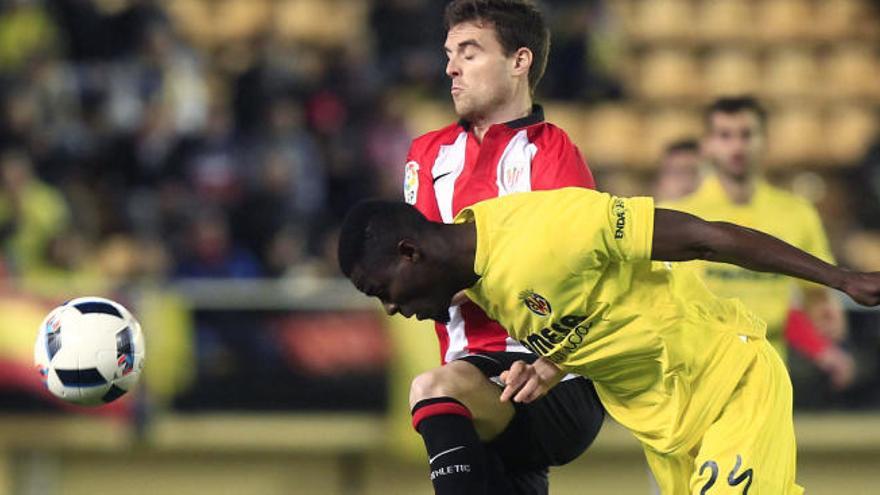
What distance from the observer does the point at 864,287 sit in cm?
420

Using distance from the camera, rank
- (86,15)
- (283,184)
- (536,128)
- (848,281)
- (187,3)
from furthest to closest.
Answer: (187,3) → (86,15) → (283,184) → (536,128) → (848,281)

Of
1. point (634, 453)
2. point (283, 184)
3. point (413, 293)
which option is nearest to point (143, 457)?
point (283, 184)

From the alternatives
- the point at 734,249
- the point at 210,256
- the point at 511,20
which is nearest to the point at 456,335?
the point at 511,20

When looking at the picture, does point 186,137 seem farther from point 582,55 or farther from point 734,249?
point 734,249

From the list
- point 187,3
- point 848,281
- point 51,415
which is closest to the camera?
point 848,281

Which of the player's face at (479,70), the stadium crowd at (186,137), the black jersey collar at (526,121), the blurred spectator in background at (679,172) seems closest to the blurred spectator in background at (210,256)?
the stadium crowd at (186,137)

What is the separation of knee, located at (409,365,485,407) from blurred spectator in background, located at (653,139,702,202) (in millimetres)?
3408

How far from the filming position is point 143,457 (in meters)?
10.6

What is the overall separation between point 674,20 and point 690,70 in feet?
1.68

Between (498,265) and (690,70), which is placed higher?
(690,70)

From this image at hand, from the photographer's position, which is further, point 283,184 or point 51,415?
point 283,184

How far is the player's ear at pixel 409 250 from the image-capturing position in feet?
14.5

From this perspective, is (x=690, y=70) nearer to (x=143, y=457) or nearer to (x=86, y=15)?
(x=86, y=15)

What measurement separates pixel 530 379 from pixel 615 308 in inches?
13.6
